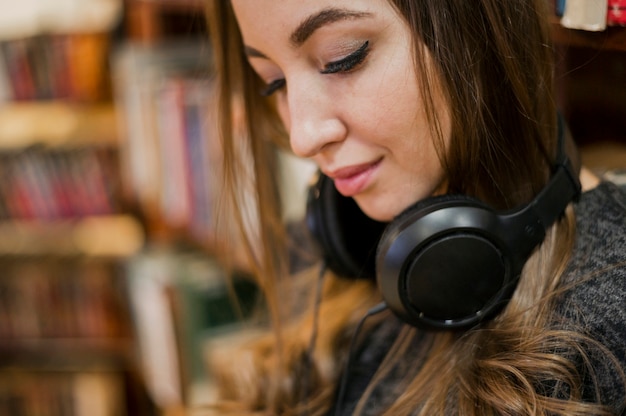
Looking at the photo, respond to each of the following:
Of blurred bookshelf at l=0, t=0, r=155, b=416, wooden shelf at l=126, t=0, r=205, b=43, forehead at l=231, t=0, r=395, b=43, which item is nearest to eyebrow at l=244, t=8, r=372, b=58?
forehead at l=231, t=0, r=395, b=43

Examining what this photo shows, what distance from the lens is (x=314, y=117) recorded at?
0.78 metres

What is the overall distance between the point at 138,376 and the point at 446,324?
1.91 metres

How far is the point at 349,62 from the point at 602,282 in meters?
0.32

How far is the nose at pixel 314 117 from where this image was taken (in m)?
0.78

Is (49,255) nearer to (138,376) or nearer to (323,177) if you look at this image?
(138,376)

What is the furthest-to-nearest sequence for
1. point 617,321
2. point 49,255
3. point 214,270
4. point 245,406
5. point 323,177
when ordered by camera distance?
1. point 49,255
2. point 214,270
3. point 245,406
4. point 323,177
5. point 617,321

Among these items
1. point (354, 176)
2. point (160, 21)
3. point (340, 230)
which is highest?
point (354, 176)

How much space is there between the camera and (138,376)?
98.3 inches

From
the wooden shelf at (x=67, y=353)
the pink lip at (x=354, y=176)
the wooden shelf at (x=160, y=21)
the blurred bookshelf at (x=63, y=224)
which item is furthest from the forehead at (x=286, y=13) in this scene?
the wooden shelf at (x=67, y=353)

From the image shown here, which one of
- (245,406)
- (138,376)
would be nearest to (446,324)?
(245,406)

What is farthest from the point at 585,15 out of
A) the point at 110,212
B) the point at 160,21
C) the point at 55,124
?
the point at 55,124

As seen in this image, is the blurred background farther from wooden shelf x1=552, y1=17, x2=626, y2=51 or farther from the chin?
wooden shelf x1=552, y1=17, x2=626, y2=51

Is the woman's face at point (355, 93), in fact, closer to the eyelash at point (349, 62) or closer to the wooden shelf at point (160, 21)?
the eyelash at point (349, 62)

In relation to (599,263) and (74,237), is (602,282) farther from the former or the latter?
(74,237)
